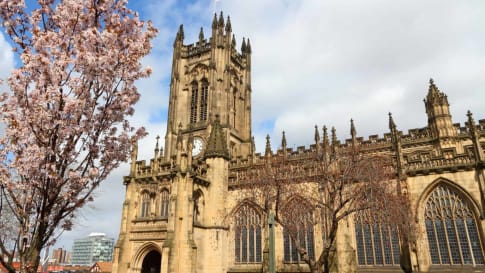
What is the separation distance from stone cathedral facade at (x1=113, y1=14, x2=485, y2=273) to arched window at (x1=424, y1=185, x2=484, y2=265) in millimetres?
53

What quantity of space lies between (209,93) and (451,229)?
1073 inches

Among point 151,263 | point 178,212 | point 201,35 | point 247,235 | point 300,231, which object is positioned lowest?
point 151,263

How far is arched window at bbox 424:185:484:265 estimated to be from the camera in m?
20.2

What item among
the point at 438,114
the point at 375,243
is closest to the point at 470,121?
the point at 438,114

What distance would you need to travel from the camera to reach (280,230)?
25.3 meters

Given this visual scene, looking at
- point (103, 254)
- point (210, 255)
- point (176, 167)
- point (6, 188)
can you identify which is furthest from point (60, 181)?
point (103, 254)

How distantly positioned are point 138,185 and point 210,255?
8024 millimetres

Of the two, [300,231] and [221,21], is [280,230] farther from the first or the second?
[221,21]

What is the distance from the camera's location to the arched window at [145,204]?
26.7 m

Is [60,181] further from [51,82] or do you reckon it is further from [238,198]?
[238,198]

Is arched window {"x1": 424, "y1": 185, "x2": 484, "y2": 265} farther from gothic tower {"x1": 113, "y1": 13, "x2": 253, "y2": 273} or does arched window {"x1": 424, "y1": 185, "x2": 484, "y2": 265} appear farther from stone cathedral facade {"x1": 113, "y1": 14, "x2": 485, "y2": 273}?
gothic tower {"x1": 113, "y1": 13, "x2": 253, "y2": 273}

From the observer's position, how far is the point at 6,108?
743cm

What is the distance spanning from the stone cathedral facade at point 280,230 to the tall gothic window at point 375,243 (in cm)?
6

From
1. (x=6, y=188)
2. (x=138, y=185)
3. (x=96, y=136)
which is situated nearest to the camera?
(x=6, y=188)
